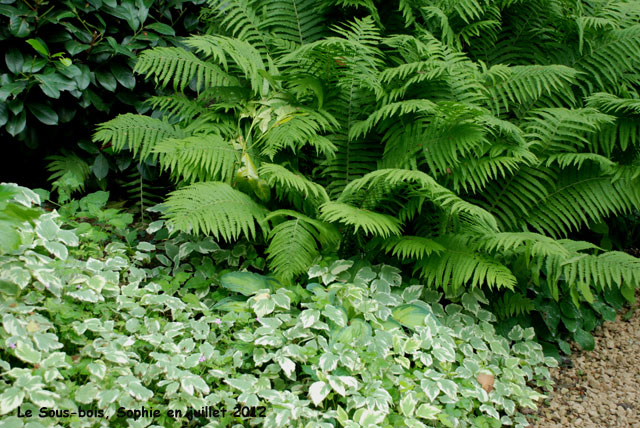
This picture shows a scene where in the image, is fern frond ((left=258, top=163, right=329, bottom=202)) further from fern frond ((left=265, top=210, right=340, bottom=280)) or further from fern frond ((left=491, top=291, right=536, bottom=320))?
fern frond ((left=491, top=291, right=536, bottom=320))

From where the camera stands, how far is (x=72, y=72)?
9.34 feet

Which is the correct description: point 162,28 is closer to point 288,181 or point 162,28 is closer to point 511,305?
point 288,181

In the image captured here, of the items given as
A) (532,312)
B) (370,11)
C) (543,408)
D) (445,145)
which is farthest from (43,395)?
(370,11)

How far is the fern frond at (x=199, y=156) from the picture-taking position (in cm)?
250

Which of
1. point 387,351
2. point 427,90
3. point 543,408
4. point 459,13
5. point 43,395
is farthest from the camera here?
point 459,13

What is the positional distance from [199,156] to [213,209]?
0.31 m

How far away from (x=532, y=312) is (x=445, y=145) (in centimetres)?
104

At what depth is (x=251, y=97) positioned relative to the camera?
282 centimetres

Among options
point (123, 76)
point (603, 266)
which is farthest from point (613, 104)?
point (123, 76)

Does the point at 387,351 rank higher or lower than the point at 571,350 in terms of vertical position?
higher

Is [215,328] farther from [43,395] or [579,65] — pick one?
[579,65]

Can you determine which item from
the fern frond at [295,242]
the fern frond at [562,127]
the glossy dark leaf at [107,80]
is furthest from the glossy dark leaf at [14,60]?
the fern frond at [562,127]

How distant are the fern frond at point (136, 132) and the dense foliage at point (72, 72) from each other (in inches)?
11.6

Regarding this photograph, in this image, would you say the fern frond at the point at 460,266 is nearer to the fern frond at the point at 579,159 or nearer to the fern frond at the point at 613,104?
the fern frond at the point at 579,159
